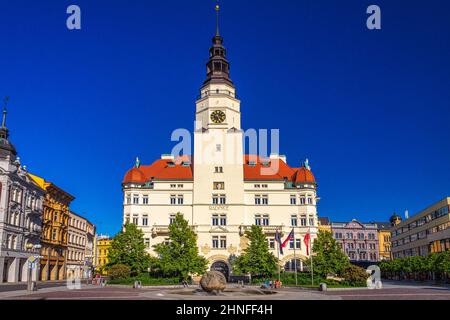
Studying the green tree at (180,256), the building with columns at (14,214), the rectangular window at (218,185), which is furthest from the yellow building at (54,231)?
the rectangular window at (218,185)

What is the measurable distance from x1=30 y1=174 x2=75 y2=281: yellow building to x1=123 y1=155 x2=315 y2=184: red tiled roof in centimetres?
1510

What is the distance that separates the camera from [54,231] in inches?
3164

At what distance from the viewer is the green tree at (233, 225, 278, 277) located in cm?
6228

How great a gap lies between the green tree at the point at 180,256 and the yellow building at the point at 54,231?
2449 cm

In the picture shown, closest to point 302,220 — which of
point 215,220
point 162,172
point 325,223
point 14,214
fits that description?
point 215,220

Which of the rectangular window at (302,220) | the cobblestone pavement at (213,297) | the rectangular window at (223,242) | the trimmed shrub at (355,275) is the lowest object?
the cobblestone pavement at (213,297)

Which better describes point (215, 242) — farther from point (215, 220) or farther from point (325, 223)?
point (325, 223)

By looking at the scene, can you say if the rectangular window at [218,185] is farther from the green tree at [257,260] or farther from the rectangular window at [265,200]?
the green tree at [257,260]

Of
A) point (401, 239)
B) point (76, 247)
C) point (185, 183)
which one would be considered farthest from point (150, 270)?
point (401, 239)

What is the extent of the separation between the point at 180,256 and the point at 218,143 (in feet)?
75.4

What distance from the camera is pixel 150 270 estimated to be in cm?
6569

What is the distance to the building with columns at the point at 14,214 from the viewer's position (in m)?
59.2
